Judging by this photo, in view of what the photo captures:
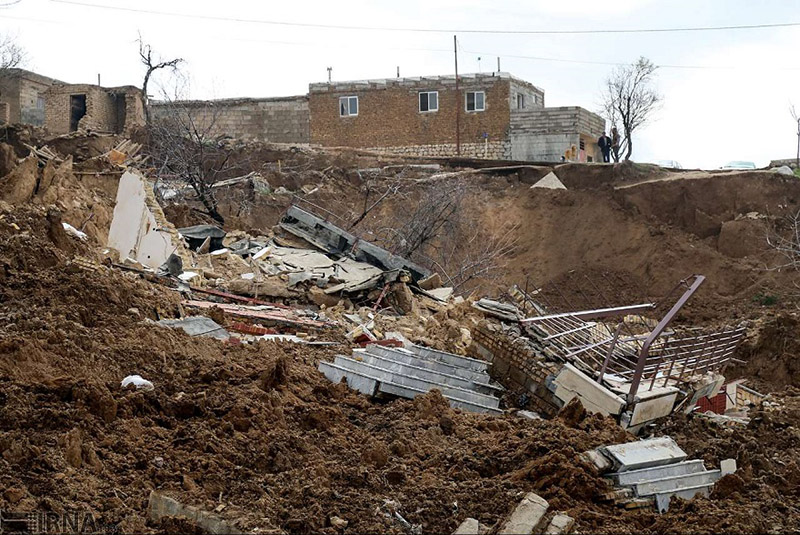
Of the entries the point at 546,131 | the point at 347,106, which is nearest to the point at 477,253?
the point at 546,131

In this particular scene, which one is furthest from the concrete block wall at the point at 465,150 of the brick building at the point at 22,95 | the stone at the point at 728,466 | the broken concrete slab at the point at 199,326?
the stone at the point at 728,466

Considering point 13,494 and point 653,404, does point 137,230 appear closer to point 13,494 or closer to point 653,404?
point 653,404

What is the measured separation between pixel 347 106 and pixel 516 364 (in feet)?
86.0

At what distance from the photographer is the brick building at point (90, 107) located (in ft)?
101

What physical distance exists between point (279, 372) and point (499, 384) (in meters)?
2.54

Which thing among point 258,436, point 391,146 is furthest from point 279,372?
point 391,146

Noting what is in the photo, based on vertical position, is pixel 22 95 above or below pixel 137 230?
above

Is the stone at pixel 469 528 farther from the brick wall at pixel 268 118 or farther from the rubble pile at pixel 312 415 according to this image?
the brick wall at pixel 268 118

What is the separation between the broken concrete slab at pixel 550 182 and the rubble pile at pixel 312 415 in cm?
1503

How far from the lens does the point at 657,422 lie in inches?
296

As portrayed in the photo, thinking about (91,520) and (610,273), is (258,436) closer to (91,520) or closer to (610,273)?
(91,520)

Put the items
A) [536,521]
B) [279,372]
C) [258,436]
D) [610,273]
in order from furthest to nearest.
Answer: [610,273] → [279,372] → [258,436] → [536,521]

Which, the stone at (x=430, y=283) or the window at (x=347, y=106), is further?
the window at (x=347, y=106)

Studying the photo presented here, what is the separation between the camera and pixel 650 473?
16.2 ft
